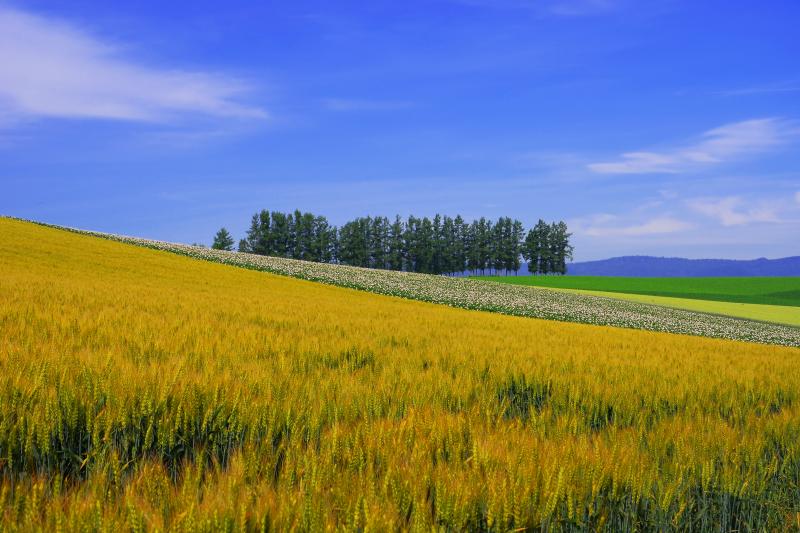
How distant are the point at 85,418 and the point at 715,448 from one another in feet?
14.2

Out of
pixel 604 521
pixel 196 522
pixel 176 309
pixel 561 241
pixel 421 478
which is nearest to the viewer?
pixel 196 522

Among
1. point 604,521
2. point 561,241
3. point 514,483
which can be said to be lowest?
point 604,521

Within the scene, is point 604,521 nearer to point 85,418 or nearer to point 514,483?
point 514,483

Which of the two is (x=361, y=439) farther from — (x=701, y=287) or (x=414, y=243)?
(x=414, y=243)

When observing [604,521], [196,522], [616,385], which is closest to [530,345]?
[616,385]

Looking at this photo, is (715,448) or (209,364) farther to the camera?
(209,364)

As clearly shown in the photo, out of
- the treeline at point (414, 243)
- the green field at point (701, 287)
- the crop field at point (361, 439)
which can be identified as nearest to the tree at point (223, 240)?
the treeline at point (414, 243)

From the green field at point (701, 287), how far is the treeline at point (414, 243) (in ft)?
96.9

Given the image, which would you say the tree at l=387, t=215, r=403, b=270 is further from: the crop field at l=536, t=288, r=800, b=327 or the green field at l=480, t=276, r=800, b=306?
the crop field at l=536, t=288, r=800, b=327

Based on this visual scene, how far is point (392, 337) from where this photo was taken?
8.80 metres

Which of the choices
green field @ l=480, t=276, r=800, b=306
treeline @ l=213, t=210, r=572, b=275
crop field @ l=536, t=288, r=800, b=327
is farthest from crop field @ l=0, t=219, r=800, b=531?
treeline @ l=213, t=210, r=572, b=275

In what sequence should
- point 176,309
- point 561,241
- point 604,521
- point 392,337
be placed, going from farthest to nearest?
point 561,241 < point 176,309 < point 392,337 < point 604,521

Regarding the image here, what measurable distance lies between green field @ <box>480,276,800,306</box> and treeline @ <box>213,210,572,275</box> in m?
29.5

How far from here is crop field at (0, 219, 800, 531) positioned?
96.0 inches
